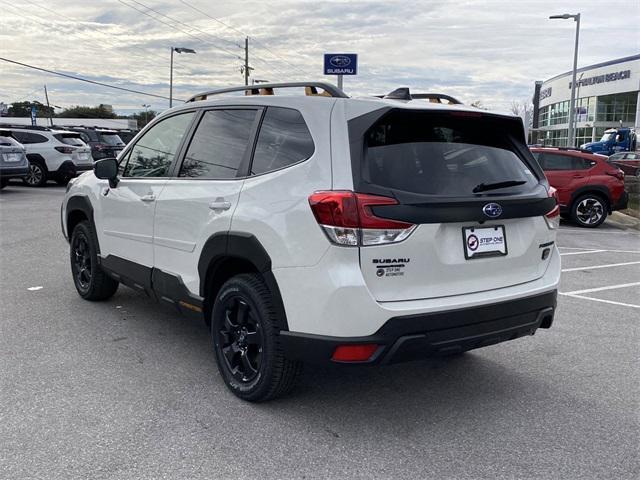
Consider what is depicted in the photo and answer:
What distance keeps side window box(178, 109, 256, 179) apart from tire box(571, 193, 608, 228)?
1088cm

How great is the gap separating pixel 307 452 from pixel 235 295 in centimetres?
101

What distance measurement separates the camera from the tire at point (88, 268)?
5.58 m

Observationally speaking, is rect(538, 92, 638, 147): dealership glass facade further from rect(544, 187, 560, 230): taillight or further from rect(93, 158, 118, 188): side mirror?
rect(93, 158, 118, 188): side mirror

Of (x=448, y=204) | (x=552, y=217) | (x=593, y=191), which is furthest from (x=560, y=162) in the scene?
(x=448, y=204)

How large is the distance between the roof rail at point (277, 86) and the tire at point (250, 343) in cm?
115

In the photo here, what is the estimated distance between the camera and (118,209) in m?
4.97

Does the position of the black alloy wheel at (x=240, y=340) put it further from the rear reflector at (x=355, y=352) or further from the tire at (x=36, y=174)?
the tire at (x=36, y=174)

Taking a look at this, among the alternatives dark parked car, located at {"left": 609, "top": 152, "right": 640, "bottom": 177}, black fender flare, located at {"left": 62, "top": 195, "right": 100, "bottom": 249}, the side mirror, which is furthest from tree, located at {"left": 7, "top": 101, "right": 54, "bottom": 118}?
the side mirror

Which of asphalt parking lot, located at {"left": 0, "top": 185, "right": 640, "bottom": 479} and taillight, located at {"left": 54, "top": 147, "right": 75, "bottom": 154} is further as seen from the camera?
taillight, located at {"left": 54, "top": 147, "right": 75, "bottom": 154}

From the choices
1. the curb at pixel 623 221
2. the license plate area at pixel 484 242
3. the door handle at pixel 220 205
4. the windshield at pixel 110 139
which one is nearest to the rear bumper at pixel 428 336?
the license plate area at pixel 484 242

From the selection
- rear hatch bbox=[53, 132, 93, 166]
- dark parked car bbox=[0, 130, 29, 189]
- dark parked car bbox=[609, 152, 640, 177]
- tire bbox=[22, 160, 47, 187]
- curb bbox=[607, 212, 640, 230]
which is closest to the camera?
curb bbox=[607, 212, 640, 230]

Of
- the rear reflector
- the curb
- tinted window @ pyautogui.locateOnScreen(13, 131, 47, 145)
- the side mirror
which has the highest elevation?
tinted window @ pyautogui.locateOnScreen(13, 131, 47, 145)

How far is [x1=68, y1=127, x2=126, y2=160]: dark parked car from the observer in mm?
22344

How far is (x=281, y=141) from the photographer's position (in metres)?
3.52
